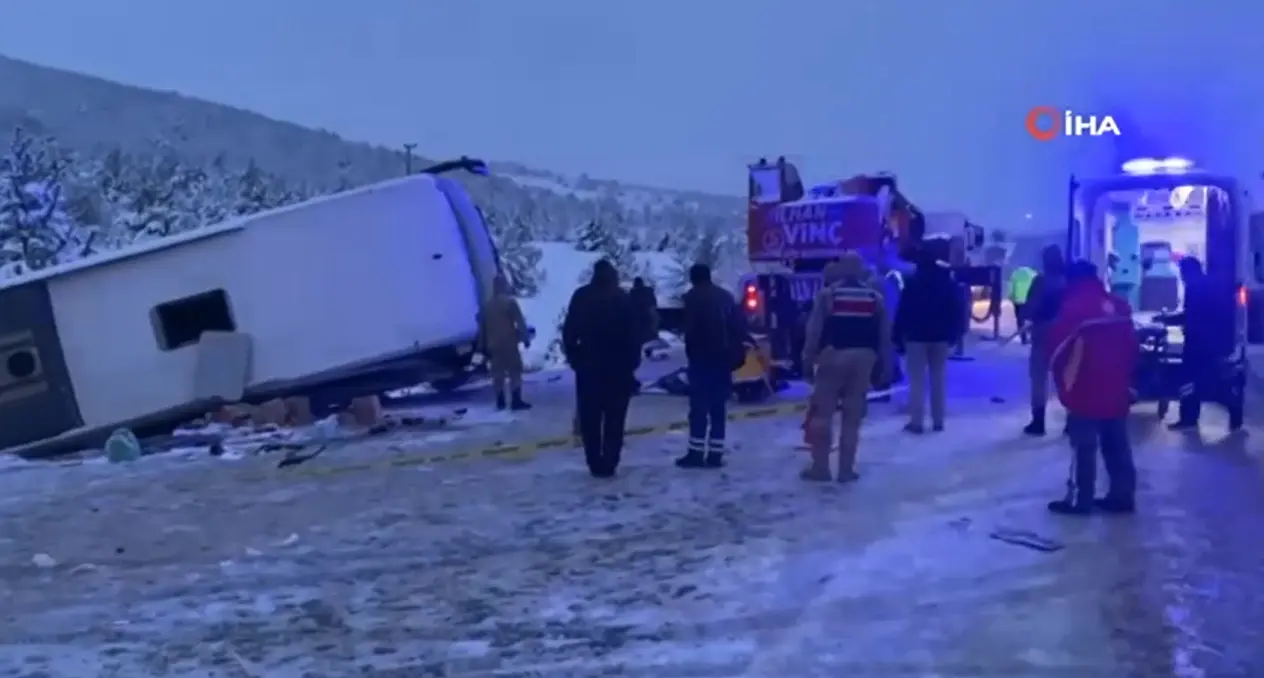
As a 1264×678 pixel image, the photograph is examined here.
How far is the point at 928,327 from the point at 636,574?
637 centimetres

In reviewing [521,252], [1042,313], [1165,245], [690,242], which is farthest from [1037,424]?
[690,242]

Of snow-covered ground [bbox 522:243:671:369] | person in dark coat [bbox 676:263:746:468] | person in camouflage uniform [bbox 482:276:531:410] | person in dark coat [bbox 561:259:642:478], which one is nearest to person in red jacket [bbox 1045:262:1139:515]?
person in dark coat [bbox 676:263:746:468]

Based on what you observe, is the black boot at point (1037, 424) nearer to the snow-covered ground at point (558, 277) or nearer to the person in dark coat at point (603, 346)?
the person in dark coat at point (603, 346)

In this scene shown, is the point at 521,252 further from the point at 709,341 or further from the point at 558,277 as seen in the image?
the point at 709,341

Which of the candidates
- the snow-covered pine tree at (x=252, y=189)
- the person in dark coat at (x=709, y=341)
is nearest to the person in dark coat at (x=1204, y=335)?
the person in dark coat at (x=709, y=341)

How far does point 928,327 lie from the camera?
12859 millimetres

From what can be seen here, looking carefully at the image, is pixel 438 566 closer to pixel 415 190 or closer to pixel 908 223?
pixel 415 190

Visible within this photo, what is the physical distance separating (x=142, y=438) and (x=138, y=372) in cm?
85

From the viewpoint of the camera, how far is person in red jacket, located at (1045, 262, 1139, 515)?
852 cm

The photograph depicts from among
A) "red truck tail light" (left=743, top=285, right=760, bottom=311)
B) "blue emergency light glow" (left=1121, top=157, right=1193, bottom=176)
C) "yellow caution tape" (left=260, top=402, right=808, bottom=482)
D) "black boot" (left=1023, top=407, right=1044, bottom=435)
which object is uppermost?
"blue emergency light glow" (left=1121, top=157, right=1193, bottom=176)

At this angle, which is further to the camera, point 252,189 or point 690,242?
point 690,242

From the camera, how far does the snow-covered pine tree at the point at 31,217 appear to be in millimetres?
46438

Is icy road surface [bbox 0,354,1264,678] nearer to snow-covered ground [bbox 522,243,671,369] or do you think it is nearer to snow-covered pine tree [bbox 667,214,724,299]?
snow-covered ground [bbox 522,243,671,369]

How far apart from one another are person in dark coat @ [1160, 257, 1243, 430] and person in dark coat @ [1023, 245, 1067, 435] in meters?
1.22
